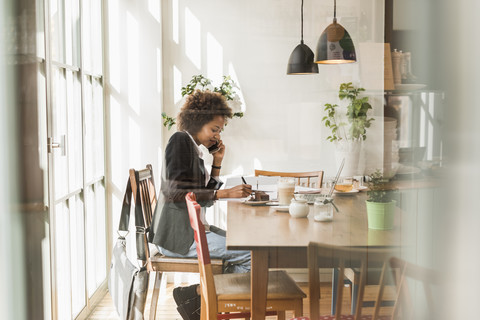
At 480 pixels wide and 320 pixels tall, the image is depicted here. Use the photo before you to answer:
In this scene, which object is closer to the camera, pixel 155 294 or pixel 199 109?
pixel 199 109

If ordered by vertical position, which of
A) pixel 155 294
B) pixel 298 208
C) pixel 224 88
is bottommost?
pixel 155 294

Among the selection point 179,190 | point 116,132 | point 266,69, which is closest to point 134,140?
point 116,132

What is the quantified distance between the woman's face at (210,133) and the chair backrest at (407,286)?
2.00 ft

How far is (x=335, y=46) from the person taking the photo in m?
0.75

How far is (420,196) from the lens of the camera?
443mm

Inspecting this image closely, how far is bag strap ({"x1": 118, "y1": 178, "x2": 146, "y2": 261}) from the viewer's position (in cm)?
124

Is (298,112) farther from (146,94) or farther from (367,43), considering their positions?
(146,94)

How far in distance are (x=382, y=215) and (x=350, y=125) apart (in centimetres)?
20

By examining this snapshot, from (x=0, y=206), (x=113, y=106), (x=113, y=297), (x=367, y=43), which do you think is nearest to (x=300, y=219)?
(x=367, y=43)

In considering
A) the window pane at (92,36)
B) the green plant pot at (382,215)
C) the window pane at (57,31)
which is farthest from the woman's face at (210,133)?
the window pane at (57,31)

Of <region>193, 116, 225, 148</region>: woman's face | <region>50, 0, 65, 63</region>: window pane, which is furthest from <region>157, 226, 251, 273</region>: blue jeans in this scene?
<region>50, 0, 65, 63</region>: window pane

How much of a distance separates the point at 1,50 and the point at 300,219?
1.80ft

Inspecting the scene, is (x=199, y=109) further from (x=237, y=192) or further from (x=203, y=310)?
(x=203, y=310)

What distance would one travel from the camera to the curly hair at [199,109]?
104cm
